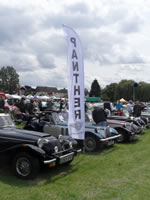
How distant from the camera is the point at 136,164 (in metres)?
7.41

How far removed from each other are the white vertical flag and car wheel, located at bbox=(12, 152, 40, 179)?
2.05 metres

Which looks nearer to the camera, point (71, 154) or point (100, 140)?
point (71, 154)

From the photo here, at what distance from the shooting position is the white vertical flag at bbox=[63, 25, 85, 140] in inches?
297

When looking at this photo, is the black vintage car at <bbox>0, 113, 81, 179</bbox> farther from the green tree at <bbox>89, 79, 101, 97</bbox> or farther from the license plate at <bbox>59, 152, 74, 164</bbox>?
the green tree at <bbox>89, 79, 101, 97</bbox>

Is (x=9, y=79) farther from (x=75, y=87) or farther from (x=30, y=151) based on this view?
(x=30, y=151)

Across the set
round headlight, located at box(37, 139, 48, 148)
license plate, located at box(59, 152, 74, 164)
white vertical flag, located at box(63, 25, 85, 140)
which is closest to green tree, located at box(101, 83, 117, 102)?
white vertical flag, located at box(63, 25, 85, 140)

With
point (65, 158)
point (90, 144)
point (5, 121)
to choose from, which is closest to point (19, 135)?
point (5, 121)

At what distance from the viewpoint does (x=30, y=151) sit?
19.0ft

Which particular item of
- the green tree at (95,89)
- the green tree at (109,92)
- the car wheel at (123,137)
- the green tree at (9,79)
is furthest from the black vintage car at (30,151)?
the green tree at (95,89)

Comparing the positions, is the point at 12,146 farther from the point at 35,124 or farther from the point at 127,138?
the point at 127,138

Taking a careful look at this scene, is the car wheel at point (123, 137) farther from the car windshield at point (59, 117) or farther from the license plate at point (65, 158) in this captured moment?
the license plate at point (65, 158)

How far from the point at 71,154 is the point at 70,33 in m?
3.81

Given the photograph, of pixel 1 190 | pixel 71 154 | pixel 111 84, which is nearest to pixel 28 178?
pixel 1 190

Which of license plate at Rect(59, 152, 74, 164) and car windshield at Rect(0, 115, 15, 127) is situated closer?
license plate at Rect(59, 152, 74, 164)
